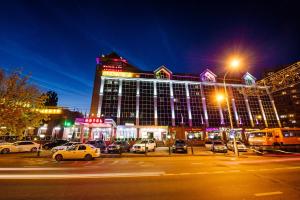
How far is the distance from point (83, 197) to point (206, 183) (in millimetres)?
5013

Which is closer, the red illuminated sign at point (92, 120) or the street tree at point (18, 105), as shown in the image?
the street tree at point (18, 105)

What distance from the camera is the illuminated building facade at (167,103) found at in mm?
43500

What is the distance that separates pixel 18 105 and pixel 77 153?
9.69 m

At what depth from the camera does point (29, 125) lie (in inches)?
776

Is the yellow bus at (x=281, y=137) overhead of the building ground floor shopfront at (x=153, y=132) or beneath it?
beneath

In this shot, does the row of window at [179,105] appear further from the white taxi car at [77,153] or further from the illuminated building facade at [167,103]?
the white taxi car at [77,153]

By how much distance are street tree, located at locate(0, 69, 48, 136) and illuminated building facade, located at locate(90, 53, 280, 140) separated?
73.6 ft

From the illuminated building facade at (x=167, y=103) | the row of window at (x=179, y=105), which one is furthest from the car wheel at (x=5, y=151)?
the row of window at (x=179, y=105)

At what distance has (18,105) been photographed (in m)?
18.5

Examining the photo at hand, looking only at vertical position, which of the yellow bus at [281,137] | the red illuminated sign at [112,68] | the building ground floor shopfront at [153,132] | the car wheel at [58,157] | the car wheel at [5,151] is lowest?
the car wheel at [58,157]

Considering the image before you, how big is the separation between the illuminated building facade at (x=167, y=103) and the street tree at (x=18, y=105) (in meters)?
22.4

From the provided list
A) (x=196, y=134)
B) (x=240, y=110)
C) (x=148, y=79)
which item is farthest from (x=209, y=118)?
(x=148, y=79)

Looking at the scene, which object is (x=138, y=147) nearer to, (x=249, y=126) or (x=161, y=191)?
(x=161, y=191)

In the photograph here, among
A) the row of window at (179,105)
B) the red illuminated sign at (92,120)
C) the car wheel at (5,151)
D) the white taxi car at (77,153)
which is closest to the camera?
the white taxi car at (77,153)
